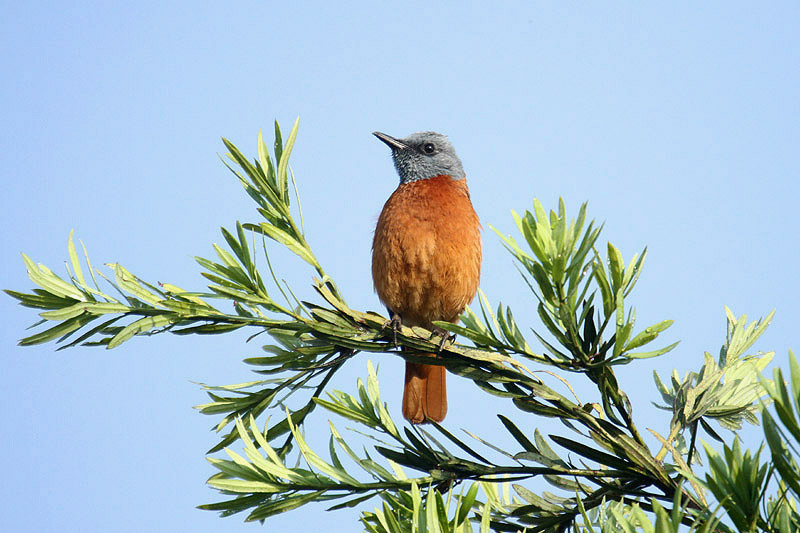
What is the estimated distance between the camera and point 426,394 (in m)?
4.43

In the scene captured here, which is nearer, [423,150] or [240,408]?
[240,408]

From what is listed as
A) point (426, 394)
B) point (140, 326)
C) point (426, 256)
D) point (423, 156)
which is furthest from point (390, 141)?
point (140, 326)

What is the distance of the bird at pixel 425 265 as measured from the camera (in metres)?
4.41

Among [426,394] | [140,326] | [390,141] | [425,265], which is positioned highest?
[390,141]

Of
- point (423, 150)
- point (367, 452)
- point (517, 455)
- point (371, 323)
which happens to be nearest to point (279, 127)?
point (371, 323)

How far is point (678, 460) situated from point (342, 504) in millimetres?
768

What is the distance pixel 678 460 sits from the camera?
152 cm

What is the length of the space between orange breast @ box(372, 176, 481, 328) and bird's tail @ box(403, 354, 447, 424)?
38cm

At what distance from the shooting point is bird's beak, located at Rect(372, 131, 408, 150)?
5.65 meters

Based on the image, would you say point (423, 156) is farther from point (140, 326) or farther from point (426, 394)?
point (140, 326)

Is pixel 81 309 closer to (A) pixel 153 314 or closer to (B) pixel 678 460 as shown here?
(A) pixel 153 314

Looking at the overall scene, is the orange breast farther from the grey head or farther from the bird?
the grey head

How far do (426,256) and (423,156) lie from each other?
1.37m

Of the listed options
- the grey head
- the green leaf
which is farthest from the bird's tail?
the green leaf
